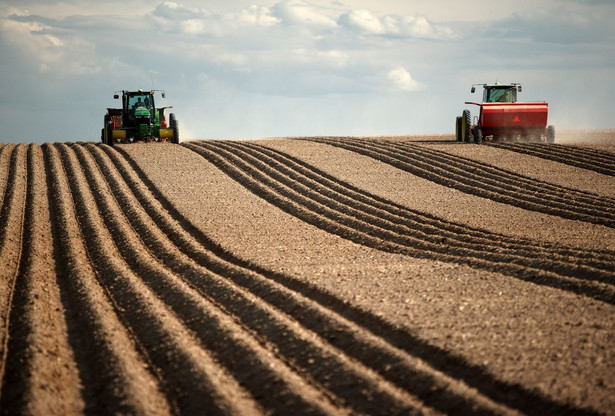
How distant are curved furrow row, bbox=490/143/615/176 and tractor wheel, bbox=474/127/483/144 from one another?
45cm

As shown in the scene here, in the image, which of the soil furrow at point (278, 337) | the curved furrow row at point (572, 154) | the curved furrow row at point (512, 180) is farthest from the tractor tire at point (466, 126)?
the soil furrow at point (278, 337)

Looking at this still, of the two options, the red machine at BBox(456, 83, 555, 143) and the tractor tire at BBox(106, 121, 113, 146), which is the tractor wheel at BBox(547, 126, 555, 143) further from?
the tractor tire at BBox(106, 121, 113, 146)

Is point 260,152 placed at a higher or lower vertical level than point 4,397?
higher

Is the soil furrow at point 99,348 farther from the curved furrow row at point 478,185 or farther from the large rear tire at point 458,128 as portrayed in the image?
the large rear tire at point 458,128

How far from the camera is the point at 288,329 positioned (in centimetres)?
730

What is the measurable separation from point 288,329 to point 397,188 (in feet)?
35.7

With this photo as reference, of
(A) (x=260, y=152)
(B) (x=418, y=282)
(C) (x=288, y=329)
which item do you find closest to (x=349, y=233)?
(B) (x=418, y=282)

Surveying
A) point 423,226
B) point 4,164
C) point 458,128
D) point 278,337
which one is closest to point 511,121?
point 458,128

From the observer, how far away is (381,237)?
41.7 ft

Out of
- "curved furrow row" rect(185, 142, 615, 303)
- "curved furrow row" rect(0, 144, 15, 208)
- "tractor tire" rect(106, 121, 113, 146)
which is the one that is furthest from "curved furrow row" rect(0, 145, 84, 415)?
"tractor tire" rect(106, 121, 113, 146)

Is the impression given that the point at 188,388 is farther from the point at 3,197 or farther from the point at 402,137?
the point at 402,137

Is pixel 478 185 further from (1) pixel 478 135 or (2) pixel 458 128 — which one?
(2) pixel 458 128

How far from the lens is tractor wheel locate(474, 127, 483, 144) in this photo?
25.5m

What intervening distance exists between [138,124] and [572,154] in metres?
15.8
